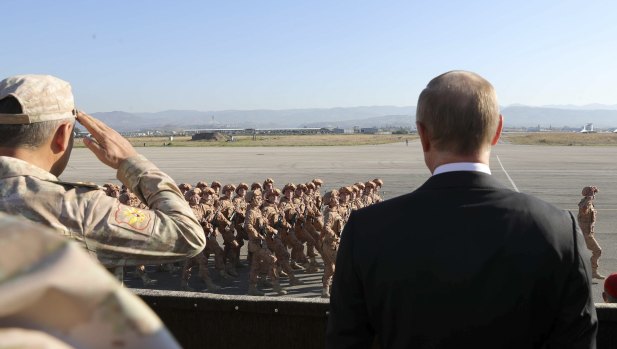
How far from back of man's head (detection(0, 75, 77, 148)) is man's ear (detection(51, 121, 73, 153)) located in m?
0.02

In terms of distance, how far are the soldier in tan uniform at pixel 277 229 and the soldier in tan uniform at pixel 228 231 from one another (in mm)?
898

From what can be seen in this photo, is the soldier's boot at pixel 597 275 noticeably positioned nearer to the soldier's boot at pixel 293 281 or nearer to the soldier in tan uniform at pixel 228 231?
the soldier's boot at pixel 293 281

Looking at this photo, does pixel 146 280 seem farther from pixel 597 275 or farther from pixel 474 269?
pixel 474 269

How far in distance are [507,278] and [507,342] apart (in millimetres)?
178

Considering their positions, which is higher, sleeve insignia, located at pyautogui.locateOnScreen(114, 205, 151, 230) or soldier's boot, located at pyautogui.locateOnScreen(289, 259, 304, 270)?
sleeve insignia, located at pyautogui.locateOnScreen(114, 205, 151, 230)

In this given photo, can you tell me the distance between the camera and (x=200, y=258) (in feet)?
31.6

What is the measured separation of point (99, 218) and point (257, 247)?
25.9 ft

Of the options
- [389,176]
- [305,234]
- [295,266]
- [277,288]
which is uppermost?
[305,234]

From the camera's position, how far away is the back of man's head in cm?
165

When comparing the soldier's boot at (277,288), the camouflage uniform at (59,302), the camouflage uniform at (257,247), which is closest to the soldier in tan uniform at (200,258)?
the camouflage uniform at (257,247)

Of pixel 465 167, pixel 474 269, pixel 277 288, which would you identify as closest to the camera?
pixel 474 269

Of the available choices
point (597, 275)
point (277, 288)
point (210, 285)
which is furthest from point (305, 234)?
point (597, 275)

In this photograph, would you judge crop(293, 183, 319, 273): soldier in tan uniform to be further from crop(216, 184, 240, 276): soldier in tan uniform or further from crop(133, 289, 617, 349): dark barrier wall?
crop(133, 289, 617, 349): dark barrier wall

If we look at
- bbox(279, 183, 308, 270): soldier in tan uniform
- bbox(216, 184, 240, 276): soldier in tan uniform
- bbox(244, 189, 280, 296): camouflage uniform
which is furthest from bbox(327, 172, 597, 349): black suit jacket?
bbox(216, 184, 240, 276): soldier in tan uniform
